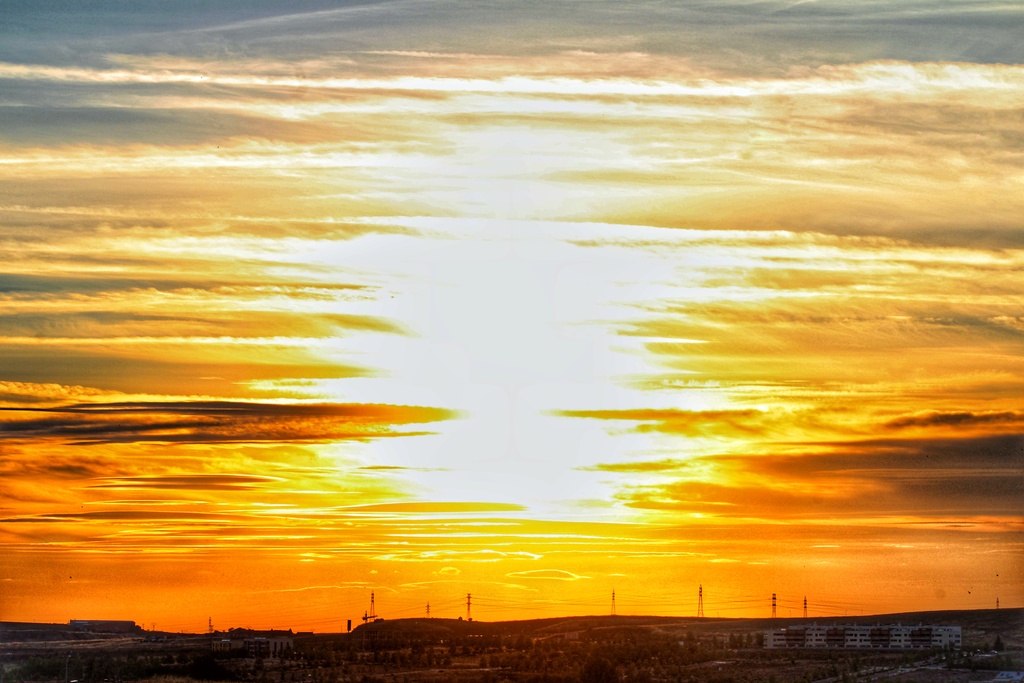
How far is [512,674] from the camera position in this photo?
141 metres

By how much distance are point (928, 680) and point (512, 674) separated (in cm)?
4174

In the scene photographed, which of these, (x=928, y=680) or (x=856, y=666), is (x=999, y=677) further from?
(x=856, y=666)

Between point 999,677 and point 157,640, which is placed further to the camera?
point 157,640

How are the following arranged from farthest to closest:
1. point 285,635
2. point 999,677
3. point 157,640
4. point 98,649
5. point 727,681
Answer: point 285,635
point 157,640
point 98,649
point 727,681
point 999,677

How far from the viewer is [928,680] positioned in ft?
403

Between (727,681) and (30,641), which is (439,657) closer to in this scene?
(727,681)

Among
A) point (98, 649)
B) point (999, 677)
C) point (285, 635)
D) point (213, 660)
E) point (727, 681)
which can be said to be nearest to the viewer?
point (999, 677)

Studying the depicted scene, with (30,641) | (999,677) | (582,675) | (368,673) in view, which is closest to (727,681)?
(582,675)

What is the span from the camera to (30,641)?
17612 centimetres

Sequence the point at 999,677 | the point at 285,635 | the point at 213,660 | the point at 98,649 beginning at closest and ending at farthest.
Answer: the point at 999,677, the point at 213,660, the point at 98,649, the point at 285,635

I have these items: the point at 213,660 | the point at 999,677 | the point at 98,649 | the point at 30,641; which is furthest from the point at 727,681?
the point at 30,641

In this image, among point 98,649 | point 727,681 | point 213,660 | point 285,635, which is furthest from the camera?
point 285,635

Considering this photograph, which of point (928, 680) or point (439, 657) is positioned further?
point (439, 657)

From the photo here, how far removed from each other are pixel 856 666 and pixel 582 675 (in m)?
33.8
